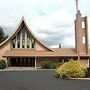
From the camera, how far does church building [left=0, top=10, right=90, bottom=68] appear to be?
1986 inches

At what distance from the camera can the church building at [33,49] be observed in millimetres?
50438

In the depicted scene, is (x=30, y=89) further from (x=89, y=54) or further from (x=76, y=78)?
(x=89, y=54)

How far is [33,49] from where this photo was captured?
5225 centimetres

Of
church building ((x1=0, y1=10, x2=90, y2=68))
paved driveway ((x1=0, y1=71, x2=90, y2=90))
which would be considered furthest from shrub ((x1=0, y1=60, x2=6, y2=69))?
paved driveway ((x1=0, y1=71, x2=90, y2=90))

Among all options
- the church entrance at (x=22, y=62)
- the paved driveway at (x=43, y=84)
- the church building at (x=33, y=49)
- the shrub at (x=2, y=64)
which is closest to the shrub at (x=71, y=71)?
the paved driveway at (x=43, y=84)

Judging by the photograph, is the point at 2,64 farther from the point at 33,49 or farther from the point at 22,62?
the point at 33,49

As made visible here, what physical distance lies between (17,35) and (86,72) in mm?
26946

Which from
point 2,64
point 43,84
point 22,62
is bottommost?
point 43,84

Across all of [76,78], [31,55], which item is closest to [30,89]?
[76,78]

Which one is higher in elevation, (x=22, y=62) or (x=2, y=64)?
(x=22, y=62)

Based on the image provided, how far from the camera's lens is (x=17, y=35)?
169 feet

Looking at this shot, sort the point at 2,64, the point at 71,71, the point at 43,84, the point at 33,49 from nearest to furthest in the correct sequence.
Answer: the point at 43,84 → the point at 71,71 → the point at 2,64 → the point at 33,49

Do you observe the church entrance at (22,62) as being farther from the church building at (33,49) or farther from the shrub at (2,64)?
the shrub at (2,64)

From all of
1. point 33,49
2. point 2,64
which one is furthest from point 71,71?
point 33,49
